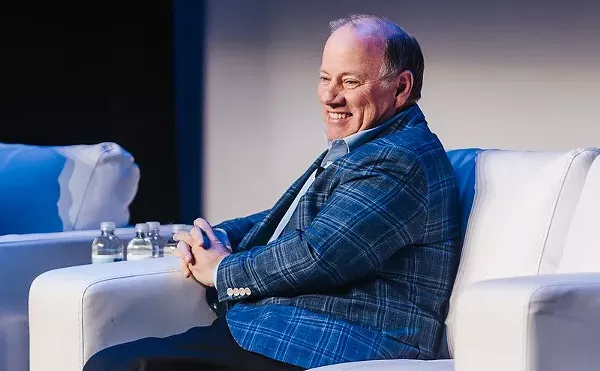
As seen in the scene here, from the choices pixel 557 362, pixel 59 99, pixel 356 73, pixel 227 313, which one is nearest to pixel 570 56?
pixel 356 73

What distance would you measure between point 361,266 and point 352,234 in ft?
0.21

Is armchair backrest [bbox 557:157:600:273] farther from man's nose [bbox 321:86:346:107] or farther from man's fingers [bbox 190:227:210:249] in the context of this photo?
man's fingers [bbox 190:227:210:249]

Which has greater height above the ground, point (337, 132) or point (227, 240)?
point (337, 132)

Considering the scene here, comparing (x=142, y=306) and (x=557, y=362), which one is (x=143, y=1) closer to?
(x=142, y=306)

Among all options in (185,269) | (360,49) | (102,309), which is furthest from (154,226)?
(360,49)

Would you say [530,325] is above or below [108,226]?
above

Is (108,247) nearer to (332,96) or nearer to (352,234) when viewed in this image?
(332,96)

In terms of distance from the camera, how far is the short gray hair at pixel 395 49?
223 cm

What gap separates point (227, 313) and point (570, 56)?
53.7 inches

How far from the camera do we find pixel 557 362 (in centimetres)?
158

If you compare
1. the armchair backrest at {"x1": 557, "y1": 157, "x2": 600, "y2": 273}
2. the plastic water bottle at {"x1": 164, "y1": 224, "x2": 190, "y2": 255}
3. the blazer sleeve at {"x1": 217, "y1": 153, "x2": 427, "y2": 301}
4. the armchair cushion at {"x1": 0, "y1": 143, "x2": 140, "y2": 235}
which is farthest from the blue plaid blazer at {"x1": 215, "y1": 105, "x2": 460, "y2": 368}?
the armchair cushion at {"x1": 0, "y1": 143, "x2": 140, "y2": 235}

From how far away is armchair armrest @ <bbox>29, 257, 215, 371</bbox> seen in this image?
216 centimetres

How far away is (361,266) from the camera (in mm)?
2033

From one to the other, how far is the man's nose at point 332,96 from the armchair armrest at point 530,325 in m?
A: 0.73
